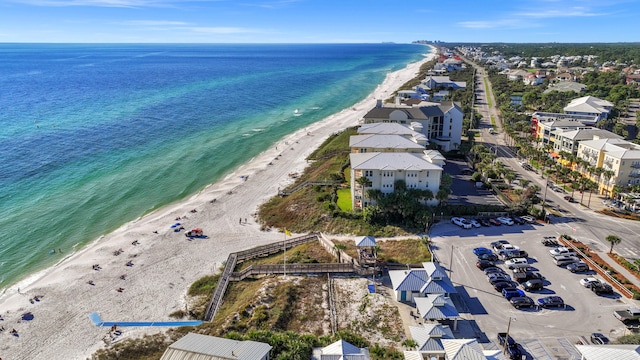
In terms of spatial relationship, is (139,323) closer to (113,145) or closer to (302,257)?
(302,257)

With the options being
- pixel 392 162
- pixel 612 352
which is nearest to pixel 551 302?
pixel 612 352

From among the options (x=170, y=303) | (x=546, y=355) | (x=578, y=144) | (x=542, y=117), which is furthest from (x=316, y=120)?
(x=546, y=355)

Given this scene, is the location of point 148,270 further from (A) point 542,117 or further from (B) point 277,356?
(A) point 542,117

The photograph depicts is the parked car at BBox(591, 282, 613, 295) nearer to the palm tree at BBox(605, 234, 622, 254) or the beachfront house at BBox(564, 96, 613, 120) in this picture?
the palm tree at BBox(605, 234, 622, 254)

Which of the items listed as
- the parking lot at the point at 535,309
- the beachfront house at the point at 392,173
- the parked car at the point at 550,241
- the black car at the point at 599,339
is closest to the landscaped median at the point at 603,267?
the parked car at the point at 550,241

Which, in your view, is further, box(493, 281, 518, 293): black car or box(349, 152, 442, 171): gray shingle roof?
box(349, 152, 442, 171): gray shingle roof

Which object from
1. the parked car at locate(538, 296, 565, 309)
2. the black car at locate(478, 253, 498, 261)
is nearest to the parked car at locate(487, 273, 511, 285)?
the black car at locate(478, 253, 498, 261)
